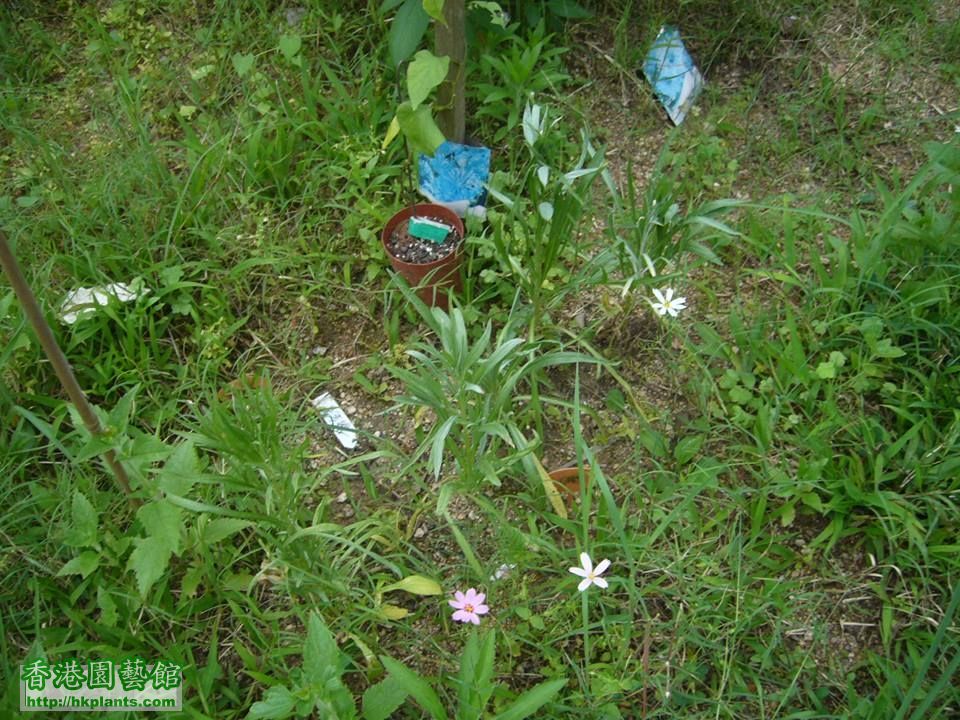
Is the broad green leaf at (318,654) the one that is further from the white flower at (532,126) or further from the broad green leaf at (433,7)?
the broad green leaf at (433,7)

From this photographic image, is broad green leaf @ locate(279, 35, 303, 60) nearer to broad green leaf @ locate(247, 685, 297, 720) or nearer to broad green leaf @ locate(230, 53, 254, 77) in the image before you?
broad green leaf @ locate(230, 53, 254, 77)

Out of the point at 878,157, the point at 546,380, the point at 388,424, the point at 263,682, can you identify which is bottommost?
the point at 263,682

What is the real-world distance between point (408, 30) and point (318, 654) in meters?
1.61

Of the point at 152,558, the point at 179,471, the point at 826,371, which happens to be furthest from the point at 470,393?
the point at 826,371

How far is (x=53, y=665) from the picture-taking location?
1.74m

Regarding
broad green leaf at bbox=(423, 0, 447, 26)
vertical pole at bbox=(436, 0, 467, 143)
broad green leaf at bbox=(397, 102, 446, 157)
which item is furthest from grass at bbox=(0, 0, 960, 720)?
broad green leaf at bbox=(423, 0, 447, 26)

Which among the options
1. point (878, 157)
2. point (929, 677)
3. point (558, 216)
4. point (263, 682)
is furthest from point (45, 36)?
point (929, 677)

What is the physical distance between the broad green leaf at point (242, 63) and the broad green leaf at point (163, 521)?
1.48 metres

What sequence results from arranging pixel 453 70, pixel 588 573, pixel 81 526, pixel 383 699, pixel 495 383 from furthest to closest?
pixel 453 70, pixel 495 383, pixel 81 526, pixel 588 573, pixel 383 699

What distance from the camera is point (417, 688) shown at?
1.53 meters

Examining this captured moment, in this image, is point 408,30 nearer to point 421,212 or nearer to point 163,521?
point 421,212

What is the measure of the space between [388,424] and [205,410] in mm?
456

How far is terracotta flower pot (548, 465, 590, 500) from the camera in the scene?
2.00 m

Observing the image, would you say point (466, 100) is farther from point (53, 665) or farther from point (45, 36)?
point (53, 665)
